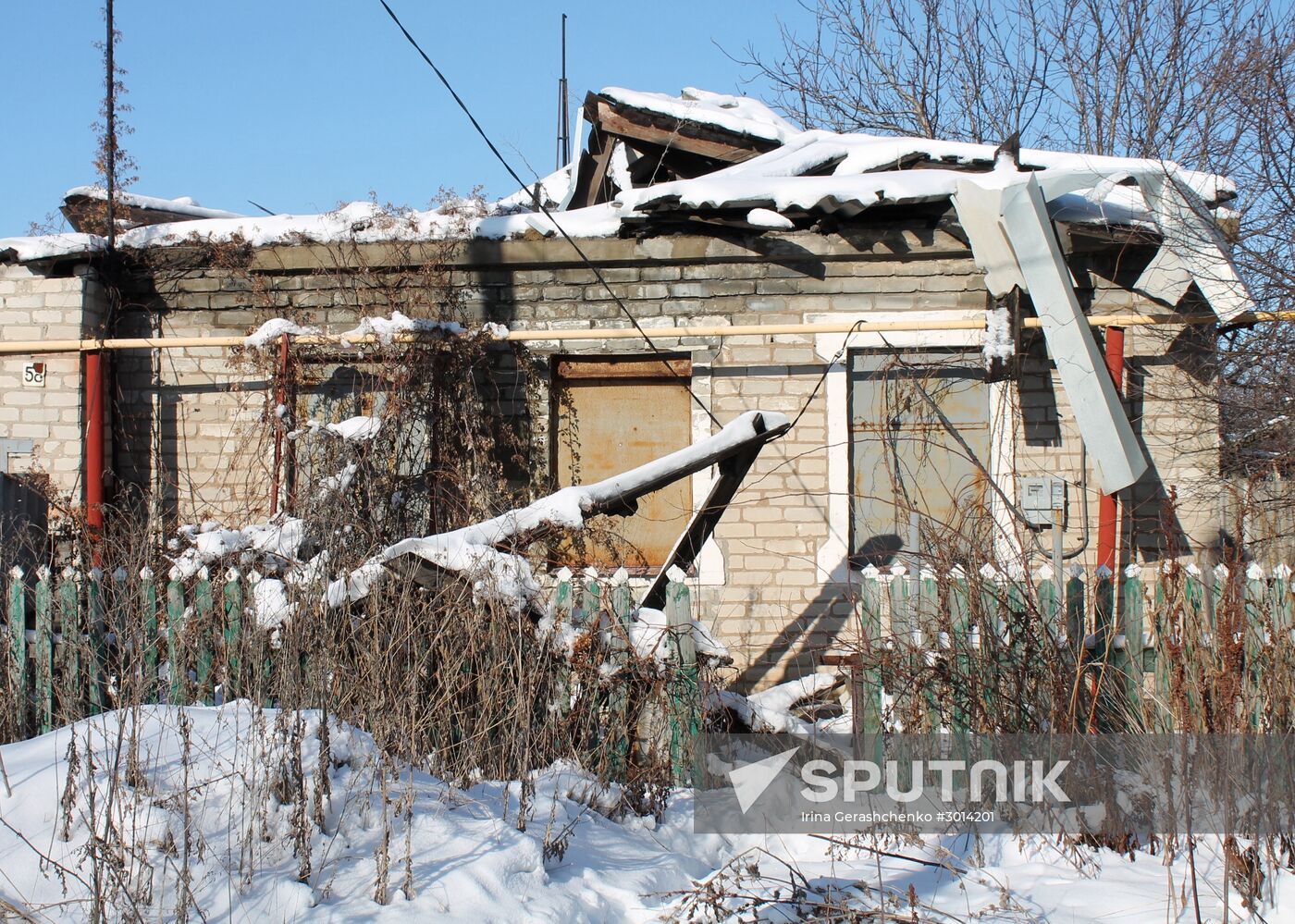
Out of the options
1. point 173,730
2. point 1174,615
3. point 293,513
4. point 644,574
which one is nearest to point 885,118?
point 644,574

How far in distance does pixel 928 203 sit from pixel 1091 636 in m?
3.47

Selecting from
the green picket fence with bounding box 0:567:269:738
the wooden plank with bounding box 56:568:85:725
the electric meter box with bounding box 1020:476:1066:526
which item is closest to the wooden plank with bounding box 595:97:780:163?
the electric meter box with bounding box 1020:476:1066:526

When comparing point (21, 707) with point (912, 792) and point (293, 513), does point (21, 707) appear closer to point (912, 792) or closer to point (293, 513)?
point (293, 513)

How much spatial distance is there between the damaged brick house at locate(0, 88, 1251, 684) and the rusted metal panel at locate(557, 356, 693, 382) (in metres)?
0.01

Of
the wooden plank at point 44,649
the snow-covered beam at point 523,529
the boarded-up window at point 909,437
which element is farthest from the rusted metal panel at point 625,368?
the wooden plank at point 44,649

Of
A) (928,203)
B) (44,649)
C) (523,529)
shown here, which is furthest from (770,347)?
(44,649)

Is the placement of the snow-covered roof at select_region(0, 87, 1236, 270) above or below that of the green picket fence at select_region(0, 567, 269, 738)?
above

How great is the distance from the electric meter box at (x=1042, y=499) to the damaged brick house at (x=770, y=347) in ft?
0.09

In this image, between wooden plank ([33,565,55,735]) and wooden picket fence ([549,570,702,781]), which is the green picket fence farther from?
wooden picket fence ([549,570,702,781])

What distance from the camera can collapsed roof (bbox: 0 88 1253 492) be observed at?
20.2ft

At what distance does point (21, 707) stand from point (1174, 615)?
4.87 metres

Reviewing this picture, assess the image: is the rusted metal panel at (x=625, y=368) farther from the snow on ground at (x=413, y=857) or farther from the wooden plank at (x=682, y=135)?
the snow on ground at (x=413, y=857)

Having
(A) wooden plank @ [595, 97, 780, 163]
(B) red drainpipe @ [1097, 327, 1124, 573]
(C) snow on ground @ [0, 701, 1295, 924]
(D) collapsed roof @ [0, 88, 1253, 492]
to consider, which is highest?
(A) wooden plank @ [595, 97, 780, 163]

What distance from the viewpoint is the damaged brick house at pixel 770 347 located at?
6.73 m
